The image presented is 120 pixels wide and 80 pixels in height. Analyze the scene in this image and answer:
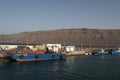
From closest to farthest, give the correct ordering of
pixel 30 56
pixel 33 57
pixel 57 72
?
1. pixel 57 72
2. pixel 30 56
3. pixel 33 57

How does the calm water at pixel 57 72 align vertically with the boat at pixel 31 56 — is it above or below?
below

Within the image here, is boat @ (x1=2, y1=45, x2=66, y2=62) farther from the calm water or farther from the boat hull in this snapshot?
the calm water

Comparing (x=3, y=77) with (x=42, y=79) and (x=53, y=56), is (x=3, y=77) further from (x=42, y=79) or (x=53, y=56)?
(x=53, y=56)

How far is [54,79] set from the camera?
41125 mm

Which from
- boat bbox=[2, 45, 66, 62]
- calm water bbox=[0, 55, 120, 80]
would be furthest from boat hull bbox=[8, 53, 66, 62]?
calm water bbox=[0, 55, 120, 80]

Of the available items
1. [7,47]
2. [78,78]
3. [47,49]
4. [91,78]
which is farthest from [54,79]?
[7,47]

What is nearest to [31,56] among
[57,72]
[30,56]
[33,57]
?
[30,56]

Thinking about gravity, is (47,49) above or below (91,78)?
above

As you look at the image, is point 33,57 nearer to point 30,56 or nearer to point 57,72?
point 30,56

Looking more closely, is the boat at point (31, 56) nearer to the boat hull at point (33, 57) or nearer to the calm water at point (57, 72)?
the boat hull at point (33, 57)

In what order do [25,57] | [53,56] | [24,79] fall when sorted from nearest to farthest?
1. [24,79]
2. [25,57]
3. [53,56]

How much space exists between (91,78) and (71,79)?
14.5 ft

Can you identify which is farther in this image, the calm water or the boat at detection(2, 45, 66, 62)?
the boat at detection(2, 45, 66, 62)

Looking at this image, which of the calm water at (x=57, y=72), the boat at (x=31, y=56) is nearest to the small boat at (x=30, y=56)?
the boat at (x=31, y=56)
